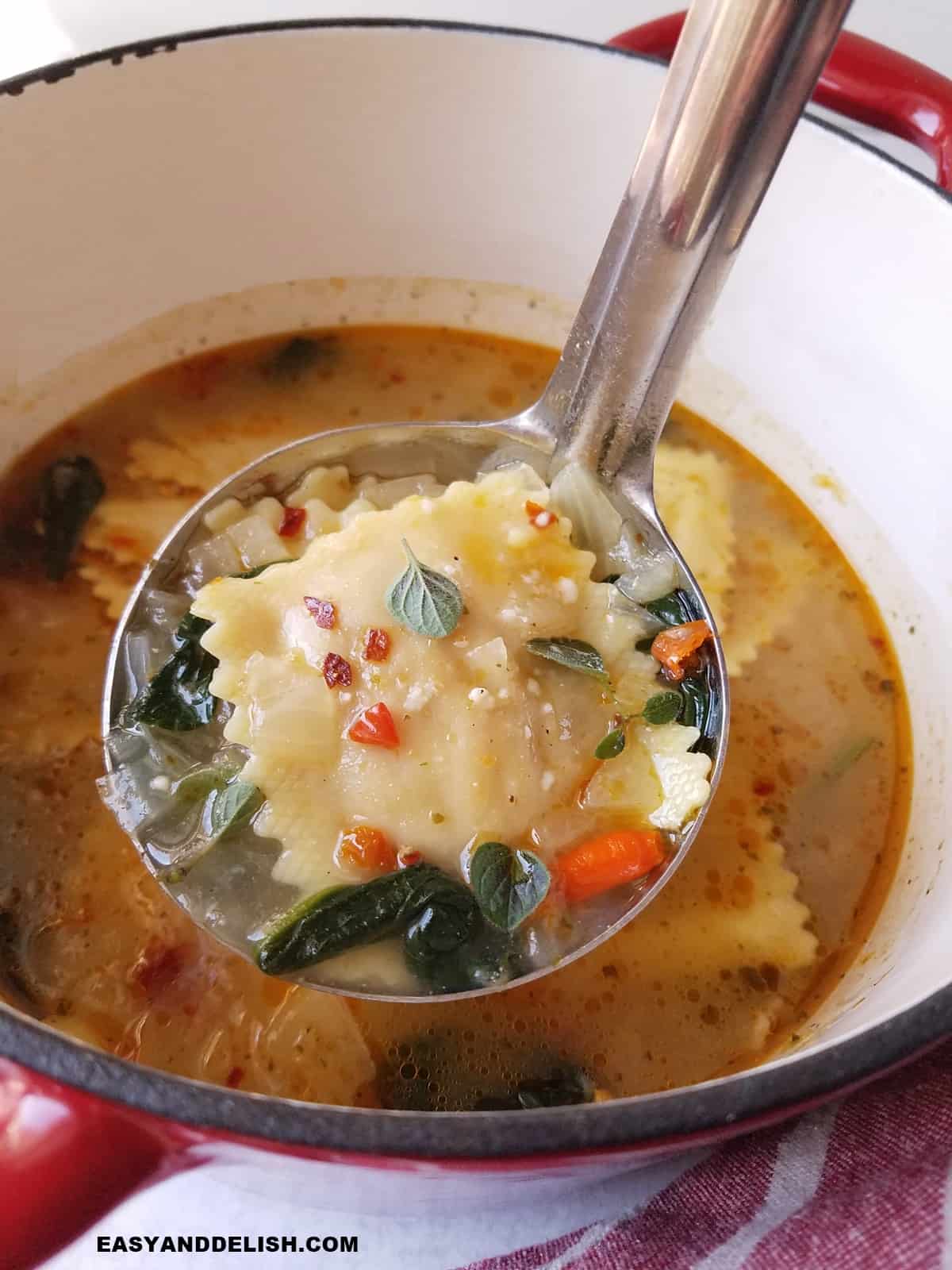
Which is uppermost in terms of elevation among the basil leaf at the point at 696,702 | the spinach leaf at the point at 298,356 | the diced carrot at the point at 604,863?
the spinach leaf at the point at 298,356

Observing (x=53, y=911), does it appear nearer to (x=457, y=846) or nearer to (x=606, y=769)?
(x=457, y=846)

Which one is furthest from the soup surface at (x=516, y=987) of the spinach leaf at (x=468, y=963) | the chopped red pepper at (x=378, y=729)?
the chopped red pepper at (x=378, y=729)

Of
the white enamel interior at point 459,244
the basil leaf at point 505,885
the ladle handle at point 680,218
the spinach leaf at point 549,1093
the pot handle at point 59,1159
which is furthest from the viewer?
the white enamel interior at point 459,244

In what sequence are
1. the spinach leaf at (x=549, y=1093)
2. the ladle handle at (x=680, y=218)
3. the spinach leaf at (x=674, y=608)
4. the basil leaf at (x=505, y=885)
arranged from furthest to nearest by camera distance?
the spinach leaf at (x=674, y=608) → the spinach leaf at (x=549, y=1093) → the basil leaf at (x=505, y=885) → the ladle handle at (x=680, y=218)

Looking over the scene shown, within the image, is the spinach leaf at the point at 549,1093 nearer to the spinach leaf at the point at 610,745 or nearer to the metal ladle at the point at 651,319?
the metal ladle at the point at 651,319

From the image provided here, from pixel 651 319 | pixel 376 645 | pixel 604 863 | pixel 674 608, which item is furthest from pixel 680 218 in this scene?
pixel 604 863

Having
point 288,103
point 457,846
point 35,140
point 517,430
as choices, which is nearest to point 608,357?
point 517,430

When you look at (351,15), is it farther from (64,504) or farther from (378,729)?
(378,729)

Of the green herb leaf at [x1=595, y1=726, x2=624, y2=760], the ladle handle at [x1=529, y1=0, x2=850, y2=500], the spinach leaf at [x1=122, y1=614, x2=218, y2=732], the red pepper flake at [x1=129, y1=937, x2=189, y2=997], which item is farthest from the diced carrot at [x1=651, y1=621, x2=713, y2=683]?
the red pepper flake at [x1=129, y1=937, x2=189, y2=997]
